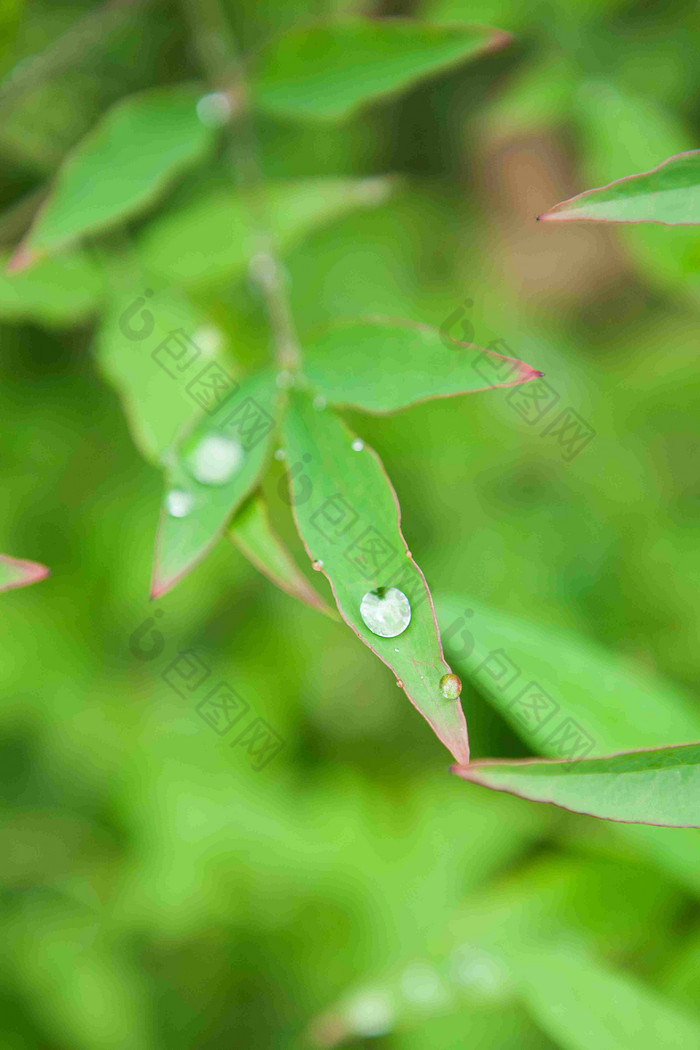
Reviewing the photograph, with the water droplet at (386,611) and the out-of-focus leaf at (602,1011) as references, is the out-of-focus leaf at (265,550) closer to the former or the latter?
the water droplet at (386,611)

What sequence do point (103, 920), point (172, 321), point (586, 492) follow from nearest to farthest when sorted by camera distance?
1. point (172, 321)
2. point (103, 920)
3. point (586, 492)

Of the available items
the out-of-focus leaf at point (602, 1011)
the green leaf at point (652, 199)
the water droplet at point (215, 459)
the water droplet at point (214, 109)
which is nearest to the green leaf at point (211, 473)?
the water droplet at point (215, 459)

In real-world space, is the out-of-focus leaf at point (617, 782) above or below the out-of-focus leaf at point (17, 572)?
below

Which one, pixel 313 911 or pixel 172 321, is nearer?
pixel 172 321

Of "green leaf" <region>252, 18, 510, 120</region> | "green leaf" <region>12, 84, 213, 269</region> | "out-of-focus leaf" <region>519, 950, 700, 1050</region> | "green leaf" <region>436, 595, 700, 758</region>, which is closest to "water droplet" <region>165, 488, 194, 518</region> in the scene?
"green leaf" <region>436, 595, 700, 758</region>

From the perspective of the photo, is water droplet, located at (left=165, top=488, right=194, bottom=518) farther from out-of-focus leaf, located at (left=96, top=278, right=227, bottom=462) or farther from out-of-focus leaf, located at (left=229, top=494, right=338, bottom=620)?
out-of-focus leaf, located at (left=96, top=278, right=227, bottom=462)

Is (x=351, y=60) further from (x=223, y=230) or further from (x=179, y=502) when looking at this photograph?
(x=179, y=502)

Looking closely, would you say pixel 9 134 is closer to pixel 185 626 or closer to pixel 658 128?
pixel 185 626

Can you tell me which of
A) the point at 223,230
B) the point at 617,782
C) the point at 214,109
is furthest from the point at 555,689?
the point at 214,109

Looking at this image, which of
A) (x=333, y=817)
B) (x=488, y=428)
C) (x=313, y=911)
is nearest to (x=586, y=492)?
(x=488, y=428)
